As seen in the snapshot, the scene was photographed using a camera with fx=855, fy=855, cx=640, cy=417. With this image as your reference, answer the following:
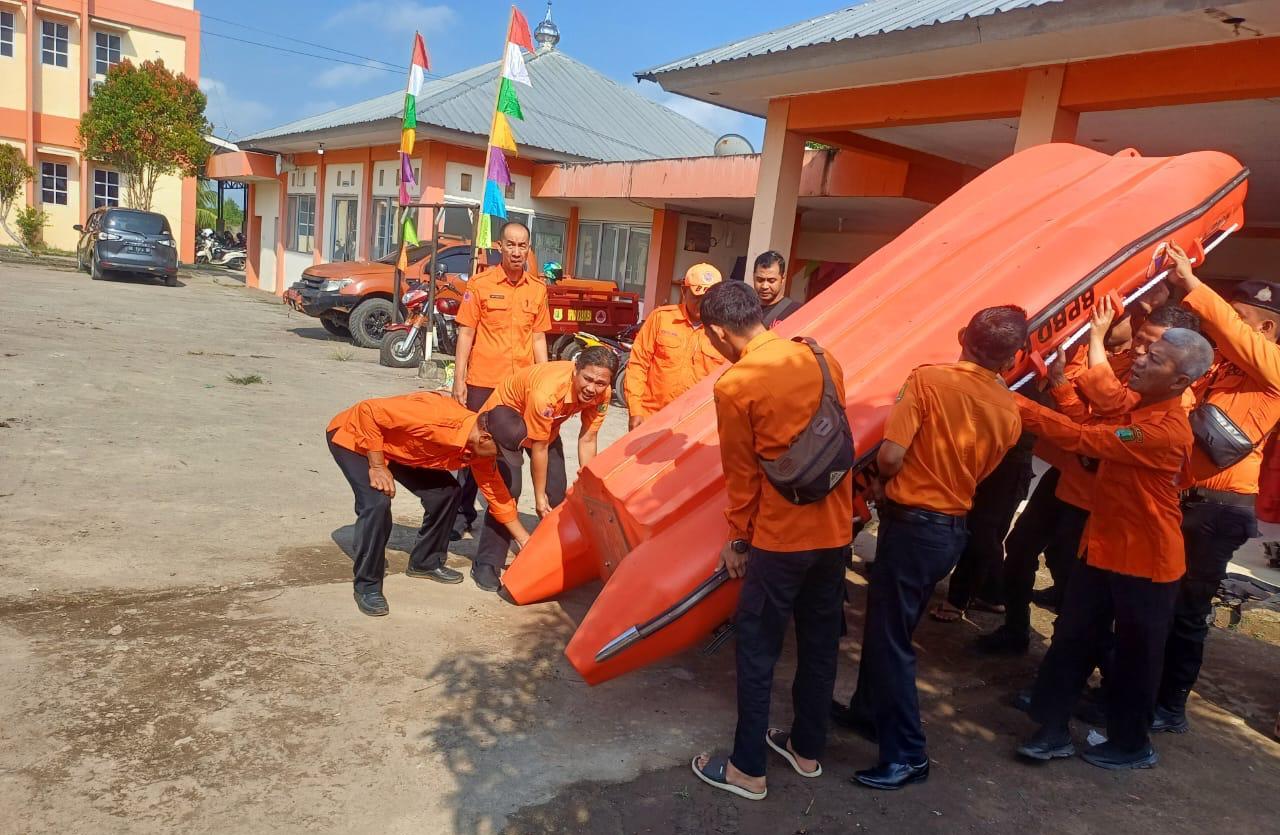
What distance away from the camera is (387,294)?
39.8ft

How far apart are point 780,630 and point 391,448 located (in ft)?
6.44

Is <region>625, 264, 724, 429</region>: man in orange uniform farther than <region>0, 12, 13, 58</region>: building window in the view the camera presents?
No

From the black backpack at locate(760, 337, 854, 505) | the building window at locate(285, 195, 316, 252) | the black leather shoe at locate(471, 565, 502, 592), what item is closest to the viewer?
the black backpack at locate(760, 337, 854, 505)

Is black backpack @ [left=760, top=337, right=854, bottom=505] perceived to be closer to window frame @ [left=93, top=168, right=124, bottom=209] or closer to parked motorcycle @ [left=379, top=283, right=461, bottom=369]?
parked motorcycle @ [left=379, top=283, right=461, bottom=369]

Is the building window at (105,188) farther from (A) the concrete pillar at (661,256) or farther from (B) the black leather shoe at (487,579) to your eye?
(B) the black leather shoe at (487,579)

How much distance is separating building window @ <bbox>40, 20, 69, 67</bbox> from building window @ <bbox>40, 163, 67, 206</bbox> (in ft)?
9.08

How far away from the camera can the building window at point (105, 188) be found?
25.0 metres

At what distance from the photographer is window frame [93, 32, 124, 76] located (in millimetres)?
24438

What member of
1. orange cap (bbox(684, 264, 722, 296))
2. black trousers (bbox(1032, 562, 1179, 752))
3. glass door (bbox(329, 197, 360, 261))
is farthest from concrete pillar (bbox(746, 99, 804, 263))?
glass door (bbox(329, 197, 360, 261))

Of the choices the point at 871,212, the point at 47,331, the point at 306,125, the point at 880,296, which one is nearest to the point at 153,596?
the point at 880,296

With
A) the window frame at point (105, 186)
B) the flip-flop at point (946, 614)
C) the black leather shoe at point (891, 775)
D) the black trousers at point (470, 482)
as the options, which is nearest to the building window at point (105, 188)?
the window frame at point (105, 186)

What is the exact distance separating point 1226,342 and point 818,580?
1.88 meters

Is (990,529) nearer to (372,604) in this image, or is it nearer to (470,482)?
(470,482)

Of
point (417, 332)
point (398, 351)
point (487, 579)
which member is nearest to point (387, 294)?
point (417, 332)
